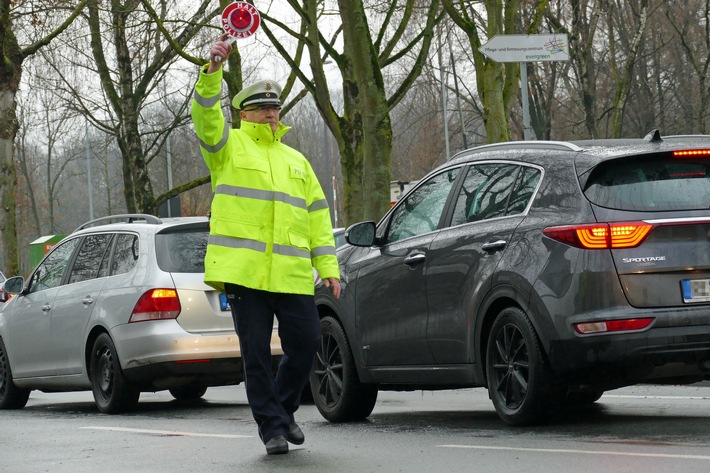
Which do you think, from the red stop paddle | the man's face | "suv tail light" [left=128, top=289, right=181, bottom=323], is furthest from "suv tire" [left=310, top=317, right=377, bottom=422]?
the red stop paddle

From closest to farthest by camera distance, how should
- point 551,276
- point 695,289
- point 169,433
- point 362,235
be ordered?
point 695,289 < point 551,276 < point 169,433 < point 362,235

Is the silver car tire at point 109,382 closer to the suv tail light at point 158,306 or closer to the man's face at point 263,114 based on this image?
the suv tail light at point 158,306

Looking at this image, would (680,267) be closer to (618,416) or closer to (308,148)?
(618,416)

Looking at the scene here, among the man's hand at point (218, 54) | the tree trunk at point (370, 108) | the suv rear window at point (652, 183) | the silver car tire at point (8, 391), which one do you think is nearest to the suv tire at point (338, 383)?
the suv rear window at point (652, 183)

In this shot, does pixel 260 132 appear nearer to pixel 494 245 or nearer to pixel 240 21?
pixel 240 21

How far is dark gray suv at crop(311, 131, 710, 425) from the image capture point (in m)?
7.29

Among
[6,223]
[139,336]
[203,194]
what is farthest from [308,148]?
[139,336]

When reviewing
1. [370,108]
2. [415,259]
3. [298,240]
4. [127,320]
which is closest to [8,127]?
[370,108]

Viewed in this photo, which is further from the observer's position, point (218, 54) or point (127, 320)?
point (127, 320)

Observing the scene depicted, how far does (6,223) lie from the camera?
29594 mm

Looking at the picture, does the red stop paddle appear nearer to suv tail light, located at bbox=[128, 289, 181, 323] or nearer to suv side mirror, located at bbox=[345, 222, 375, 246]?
suv side mirror, located at bbox=[345, 222, 375, 246]

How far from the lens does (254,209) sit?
23.9 feet

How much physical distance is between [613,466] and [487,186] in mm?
2754

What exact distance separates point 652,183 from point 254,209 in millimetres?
2217
